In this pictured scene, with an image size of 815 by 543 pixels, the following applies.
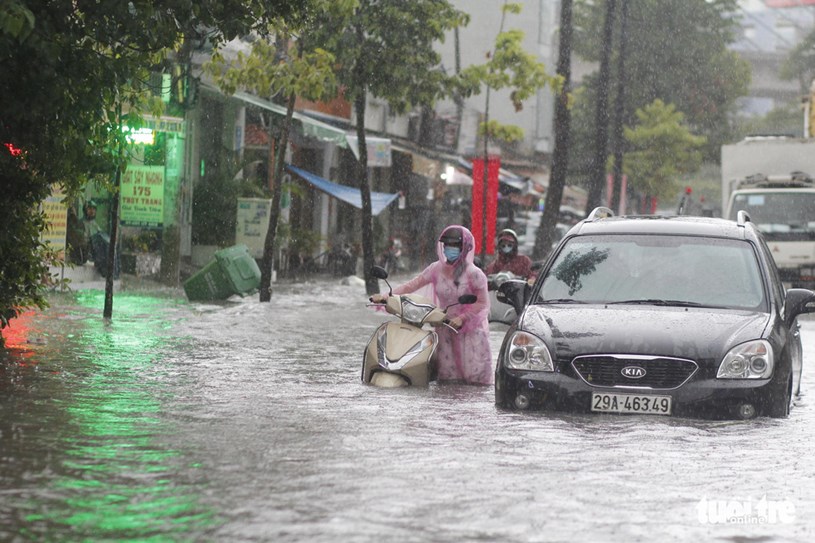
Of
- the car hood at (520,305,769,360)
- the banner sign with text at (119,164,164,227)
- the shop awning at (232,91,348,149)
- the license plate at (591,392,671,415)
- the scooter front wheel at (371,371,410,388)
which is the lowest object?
the scooter front wheel at (371,371,410,388)

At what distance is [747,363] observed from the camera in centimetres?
974

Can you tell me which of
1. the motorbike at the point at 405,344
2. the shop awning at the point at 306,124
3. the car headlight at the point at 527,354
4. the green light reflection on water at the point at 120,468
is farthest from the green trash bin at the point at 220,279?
the car headlight at the point at 527,354

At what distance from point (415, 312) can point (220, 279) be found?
12.0 metres

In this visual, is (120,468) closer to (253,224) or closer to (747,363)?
(747,363)

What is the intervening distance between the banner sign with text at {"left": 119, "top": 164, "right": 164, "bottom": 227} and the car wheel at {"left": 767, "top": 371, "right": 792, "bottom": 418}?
15.9 m

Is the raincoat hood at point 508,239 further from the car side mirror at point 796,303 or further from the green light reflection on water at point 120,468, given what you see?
the car side mirror at point 796,303

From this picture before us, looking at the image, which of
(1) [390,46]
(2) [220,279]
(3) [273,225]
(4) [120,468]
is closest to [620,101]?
(1) [390,46]

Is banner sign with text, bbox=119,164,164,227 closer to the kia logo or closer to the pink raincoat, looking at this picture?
the pink raincoat

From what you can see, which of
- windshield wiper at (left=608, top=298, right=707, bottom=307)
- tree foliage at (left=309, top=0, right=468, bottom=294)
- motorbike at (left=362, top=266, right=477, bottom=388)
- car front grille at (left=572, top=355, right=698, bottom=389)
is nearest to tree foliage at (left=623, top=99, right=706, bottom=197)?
tree foliage at (left=309, top=0, right=468, bottom=294)

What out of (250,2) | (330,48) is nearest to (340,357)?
(250,2)

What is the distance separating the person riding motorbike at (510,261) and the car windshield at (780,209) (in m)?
12.5

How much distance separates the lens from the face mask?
12588 millimetres

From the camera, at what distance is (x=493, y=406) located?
10.9 meters

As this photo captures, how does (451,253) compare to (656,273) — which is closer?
(656,273)
